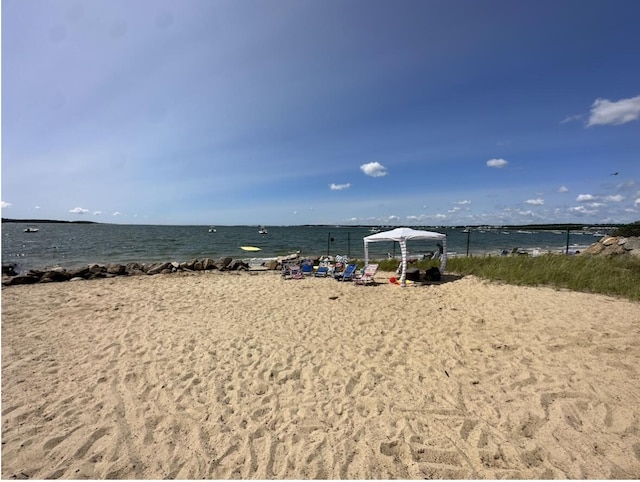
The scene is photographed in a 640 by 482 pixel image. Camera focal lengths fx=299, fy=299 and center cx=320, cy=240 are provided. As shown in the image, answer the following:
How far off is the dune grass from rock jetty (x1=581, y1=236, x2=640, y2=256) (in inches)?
170

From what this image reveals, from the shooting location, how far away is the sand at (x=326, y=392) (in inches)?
116

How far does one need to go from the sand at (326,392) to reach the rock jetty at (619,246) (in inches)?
395

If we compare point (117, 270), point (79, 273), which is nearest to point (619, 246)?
point (117, 270)

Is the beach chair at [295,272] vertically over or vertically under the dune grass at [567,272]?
under

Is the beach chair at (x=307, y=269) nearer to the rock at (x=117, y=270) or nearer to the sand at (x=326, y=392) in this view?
the sand at (x=326, y=392)

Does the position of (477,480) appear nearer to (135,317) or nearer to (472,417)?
(472,417)

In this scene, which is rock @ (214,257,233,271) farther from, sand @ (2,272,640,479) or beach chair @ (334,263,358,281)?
sand @ (2,272,640,479)

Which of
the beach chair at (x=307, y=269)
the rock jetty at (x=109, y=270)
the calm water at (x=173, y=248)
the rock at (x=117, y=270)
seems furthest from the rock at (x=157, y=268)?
the calm water at (x=173, y=248)

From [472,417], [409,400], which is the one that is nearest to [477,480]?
[472,417]

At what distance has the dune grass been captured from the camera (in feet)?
28.3

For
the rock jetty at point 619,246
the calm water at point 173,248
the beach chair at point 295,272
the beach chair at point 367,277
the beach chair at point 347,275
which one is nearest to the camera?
the beach chair at point 367,277

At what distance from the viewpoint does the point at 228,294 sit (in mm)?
9758

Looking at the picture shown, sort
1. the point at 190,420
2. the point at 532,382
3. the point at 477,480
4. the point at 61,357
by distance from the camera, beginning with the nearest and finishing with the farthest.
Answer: the point at 477,480, the point at 190,420, the point at 532,382, the point at 61,357

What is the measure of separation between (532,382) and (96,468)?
209 inches
